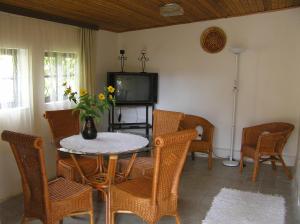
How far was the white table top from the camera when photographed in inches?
106

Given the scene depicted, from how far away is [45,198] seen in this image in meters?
2.35

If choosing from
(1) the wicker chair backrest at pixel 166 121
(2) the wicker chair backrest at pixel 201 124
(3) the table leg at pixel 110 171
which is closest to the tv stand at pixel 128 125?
(2) the wicker chair backrest at pixel 201 124

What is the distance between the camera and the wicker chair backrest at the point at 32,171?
7.35ft

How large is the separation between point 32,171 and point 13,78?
5.38 ft

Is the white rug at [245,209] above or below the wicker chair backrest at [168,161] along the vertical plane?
below

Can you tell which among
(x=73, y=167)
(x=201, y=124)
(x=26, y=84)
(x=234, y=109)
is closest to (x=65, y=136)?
(x=73, y=167)

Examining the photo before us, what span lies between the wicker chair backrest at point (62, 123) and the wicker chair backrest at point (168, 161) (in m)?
1.52

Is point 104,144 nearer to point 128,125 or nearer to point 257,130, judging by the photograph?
point 128,125

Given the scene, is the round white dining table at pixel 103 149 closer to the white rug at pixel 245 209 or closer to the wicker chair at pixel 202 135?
the white rug at pixel 245 209

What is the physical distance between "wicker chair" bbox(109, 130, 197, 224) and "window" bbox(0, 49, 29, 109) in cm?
173

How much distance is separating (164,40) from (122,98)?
1.32 metres

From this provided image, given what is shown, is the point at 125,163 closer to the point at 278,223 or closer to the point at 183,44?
the point at 278,223

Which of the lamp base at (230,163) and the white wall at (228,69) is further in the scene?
the lamp base at (230,163)

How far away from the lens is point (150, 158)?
11.8 ft
